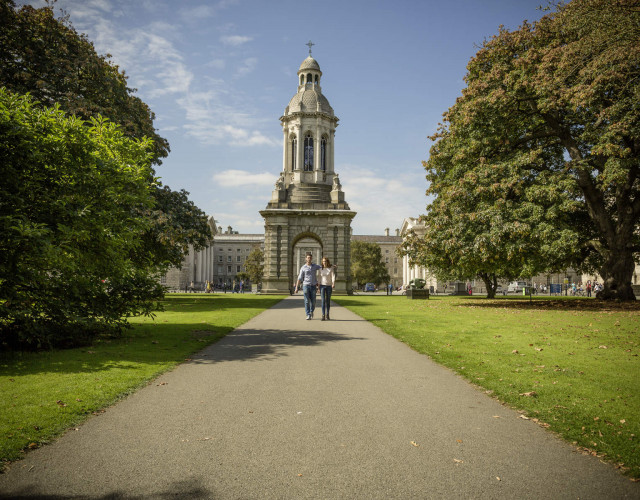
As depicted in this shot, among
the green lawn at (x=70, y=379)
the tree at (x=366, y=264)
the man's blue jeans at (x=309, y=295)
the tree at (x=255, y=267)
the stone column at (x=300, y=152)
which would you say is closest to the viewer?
the green lawn at (x=70, y=379)

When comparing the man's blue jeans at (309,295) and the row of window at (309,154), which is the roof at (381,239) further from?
the man's blue jeans at (309,295)

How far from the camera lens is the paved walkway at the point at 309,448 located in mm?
3182

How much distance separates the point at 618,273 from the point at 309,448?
2437cm

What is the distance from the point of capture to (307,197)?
160 ft

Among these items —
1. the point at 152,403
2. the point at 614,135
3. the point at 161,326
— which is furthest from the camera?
the point at 614,135

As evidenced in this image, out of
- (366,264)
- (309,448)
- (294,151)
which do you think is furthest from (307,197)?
(309,448)

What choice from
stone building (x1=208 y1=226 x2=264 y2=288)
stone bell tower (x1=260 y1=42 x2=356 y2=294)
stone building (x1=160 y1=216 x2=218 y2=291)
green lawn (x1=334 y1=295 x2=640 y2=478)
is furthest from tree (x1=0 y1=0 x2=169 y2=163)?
stone building (x1=208 y1=226 x2=264 y2=288)

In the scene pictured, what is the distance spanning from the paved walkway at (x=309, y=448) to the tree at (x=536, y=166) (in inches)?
655

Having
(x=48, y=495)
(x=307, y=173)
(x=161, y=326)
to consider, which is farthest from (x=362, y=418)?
(x=307, y=173)

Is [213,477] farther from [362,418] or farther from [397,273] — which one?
[397,273]

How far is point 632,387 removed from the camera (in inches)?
235

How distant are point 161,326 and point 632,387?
37.3ft

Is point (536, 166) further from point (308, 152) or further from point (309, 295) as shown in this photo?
point (308, 152)

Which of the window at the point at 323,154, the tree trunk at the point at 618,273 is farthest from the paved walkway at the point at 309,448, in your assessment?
the window at the point at 323,154
